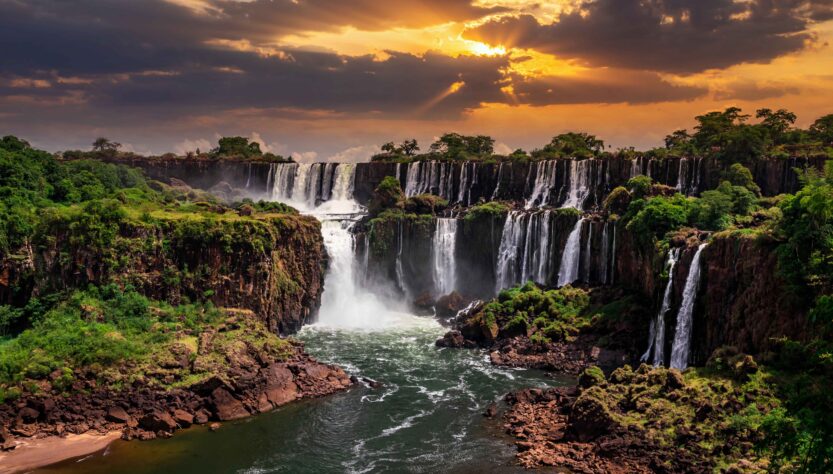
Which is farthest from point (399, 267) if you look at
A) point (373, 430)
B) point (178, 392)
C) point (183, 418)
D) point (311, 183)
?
point (183, 418)

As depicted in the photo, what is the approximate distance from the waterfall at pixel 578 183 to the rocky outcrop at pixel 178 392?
3486cm

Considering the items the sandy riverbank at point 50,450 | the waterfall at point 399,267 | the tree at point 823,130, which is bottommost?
the sandy riverbank at point 50,450

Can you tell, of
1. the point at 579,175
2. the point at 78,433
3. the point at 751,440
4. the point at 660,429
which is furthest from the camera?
the point at 579,175

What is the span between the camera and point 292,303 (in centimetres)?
4759

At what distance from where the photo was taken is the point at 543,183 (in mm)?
66812

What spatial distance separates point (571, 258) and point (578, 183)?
51.5ft

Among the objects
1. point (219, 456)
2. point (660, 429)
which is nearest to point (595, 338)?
point (660, 429)

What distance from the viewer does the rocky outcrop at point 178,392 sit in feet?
95.0

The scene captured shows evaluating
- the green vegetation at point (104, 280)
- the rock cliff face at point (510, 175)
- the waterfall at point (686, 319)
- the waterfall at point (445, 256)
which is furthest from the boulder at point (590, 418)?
the rock cliff face at point (510, 175)

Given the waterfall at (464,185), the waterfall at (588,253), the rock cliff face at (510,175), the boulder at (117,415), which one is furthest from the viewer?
the waterfall at (464,185)

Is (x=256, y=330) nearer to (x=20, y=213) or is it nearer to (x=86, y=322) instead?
(x=86, y=322)

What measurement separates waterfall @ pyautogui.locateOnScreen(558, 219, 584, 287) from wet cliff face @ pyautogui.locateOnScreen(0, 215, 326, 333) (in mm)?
20225

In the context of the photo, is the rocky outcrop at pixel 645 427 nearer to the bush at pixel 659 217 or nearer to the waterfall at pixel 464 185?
the bush at pixel 659 217

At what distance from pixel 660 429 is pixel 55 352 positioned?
29119mm
